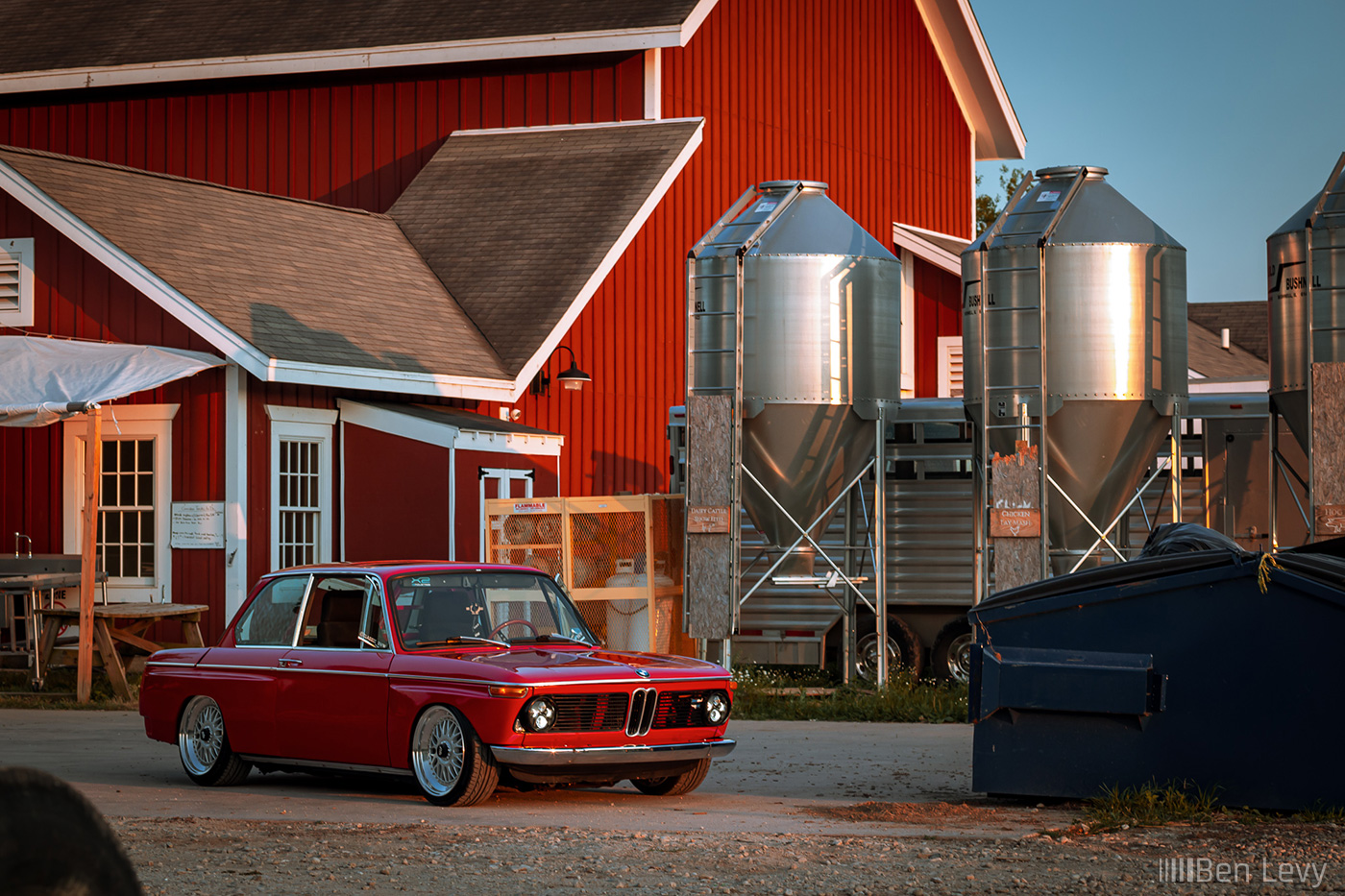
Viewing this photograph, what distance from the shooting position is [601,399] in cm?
2384

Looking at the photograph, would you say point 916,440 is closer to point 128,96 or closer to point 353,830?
point 353,830

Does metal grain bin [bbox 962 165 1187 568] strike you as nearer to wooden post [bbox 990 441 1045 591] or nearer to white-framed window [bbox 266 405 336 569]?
wooden post [bbox 990 441 1045 591]

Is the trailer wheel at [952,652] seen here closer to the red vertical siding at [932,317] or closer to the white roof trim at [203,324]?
the white roof trim at [203,324]

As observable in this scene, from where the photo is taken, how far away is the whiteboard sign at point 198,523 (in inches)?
732

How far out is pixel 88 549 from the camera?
1658 centimetres

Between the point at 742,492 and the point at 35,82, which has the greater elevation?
the point at 35,82

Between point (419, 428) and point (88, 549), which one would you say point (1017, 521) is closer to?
point (419, 428)

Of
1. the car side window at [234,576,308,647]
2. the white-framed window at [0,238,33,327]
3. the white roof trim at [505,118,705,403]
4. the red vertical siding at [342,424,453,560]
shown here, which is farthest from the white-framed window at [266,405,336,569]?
the car side window at [234,576,308,647]

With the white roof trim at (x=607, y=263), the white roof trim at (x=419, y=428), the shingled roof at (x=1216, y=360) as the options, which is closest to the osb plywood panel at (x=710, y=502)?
the white roof trim at (x=419, y=428)

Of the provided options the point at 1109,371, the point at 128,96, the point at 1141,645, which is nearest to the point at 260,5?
the point at 128,96

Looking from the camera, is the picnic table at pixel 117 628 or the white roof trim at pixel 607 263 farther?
the white roof trim at pixel 607 263

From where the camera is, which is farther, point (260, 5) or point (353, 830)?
point (260, 5)

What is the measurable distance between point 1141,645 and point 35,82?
24.3 m

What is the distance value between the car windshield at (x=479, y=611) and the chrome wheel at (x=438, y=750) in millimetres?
640
